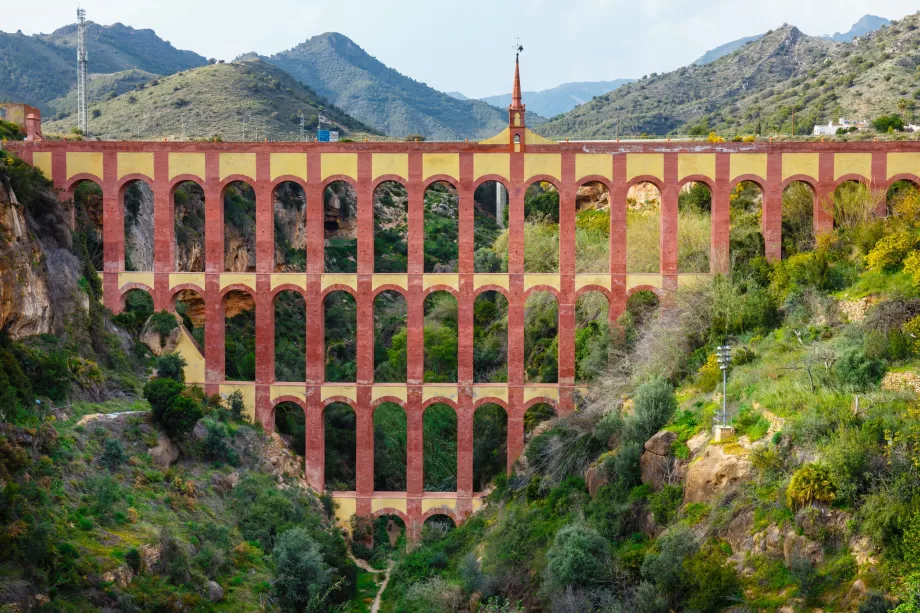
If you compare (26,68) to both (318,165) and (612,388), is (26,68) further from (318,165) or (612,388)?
(612,388)

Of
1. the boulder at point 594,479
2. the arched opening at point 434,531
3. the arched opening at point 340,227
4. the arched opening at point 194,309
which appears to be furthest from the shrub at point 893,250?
the arched opening at point 340,227

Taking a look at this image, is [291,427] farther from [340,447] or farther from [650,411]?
[650,411]

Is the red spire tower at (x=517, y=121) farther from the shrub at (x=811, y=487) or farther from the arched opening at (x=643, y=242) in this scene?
the shrub at (x=811, y=487)

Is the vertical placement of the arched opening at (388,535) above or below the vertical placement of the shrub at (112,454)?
below

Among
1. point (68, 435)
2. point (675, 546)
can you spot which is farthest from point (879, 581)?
point (68, 435)

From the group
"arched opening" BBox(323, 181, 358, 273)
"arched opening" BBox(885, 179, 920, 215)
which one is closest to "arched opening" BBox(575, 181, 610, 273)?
"arched opening" BBox(885, 179, 920, 215)

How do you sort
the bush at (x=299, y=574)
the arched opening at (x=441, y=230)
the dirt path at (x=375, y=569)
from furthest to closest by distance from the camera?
the arched opening at (x=441, y=230), the dirt path at (x=375, y=569), the bush at (x=299, y=574)
